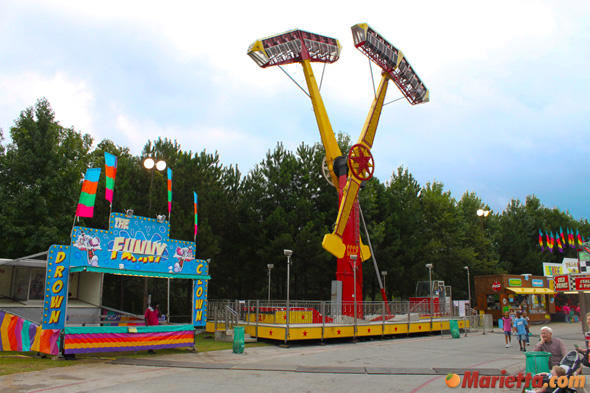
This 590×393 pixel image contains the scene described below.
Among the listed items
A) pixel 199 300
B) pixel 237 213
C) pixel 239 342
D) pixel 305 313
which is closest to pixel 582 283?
pixel 239 342

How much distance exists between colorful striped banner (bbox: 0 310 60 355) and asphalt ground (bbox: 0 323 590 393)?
197 cm

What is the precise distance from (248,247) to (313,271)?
23.9 ft

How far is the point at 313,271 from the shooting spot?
37500mm

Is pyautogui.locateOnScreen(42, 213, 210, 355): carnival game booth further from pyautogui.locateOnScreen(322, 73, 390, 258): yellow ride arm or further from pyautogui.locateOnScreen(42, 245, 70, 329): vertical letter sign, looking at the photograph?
pyautogui.locateOnScreen(322, 73, 390, 258): yellow ride arm

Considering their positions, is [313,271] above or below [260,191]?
below

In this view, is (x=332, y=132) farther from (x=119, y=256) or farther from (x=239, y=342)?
(x=119, y=256)

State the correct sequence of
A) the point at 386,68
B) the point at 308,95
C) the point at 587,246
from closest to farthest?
the point at 587,246, the point at 308,95, the point at 386,68

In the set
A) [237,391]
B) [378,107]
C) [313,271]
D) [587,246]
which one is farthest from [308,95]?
[237,391]

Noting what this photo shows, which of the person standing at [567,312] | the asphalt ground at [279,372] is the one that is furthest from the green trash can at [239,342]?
the person standing at [567,312]

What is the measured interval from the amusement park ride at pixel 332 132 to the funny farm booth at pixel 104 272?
388 inches

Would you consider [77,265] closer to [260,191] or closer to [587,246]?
[587,246]

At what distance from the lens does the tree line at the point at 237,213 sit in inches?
1020

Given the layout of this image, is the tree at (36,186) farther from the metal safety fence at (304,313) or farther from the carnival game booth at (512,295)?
the carnival game booth at (512,295)

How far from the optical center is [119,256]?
15.8 m
